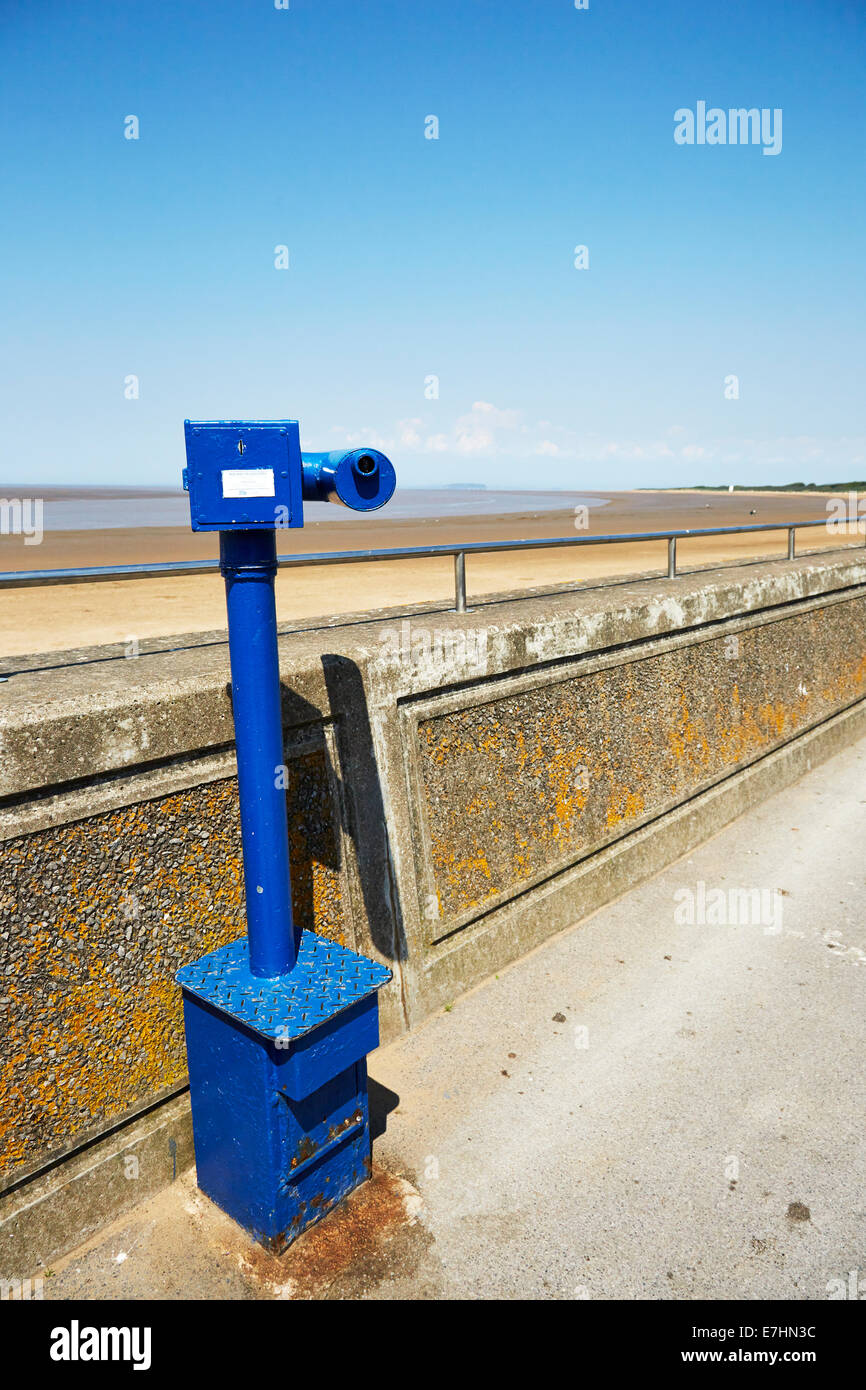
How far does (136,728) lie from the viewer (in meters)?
2.80

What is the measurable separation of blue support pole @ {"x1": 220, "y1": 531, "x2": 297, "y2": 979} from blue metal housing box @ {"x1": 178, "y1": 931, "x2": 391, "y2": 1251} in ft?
0.49

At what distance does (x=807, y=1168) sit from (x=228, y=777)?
234 cm

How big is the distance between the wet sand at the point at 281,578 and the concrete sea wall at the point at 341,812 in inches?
38.7

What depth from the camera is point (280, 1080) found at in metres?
2.58

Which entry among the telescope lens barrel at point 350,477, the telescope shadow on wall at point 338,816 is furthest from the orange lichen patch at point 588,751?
the telescope lens barrel at point 350,477

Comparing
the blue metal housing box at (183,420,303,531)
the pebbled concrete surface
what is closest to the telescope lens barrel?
the blue metal housing box at (183,420,303,531)

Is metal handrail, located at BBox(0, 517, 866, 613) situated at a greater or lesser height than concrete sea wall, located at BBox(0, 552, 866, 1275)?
greater

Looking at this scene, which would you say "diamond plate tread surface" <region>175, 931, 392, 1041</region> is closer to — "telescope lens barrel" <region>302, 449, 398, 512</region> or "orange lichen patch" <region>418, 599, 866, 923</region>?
"orange lichen patch" <region>418, 599, 866, 923</region>

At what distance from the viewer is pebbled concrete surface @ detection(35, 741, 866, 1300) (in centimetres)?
266

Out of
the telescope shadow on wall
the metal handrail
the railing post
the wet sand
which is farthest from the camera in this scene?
the wet sand

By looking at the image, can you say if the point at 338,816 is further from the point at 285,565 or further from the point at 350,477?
the point at 350,477

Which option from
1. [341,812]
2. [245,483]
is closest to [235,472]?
[245,483]
